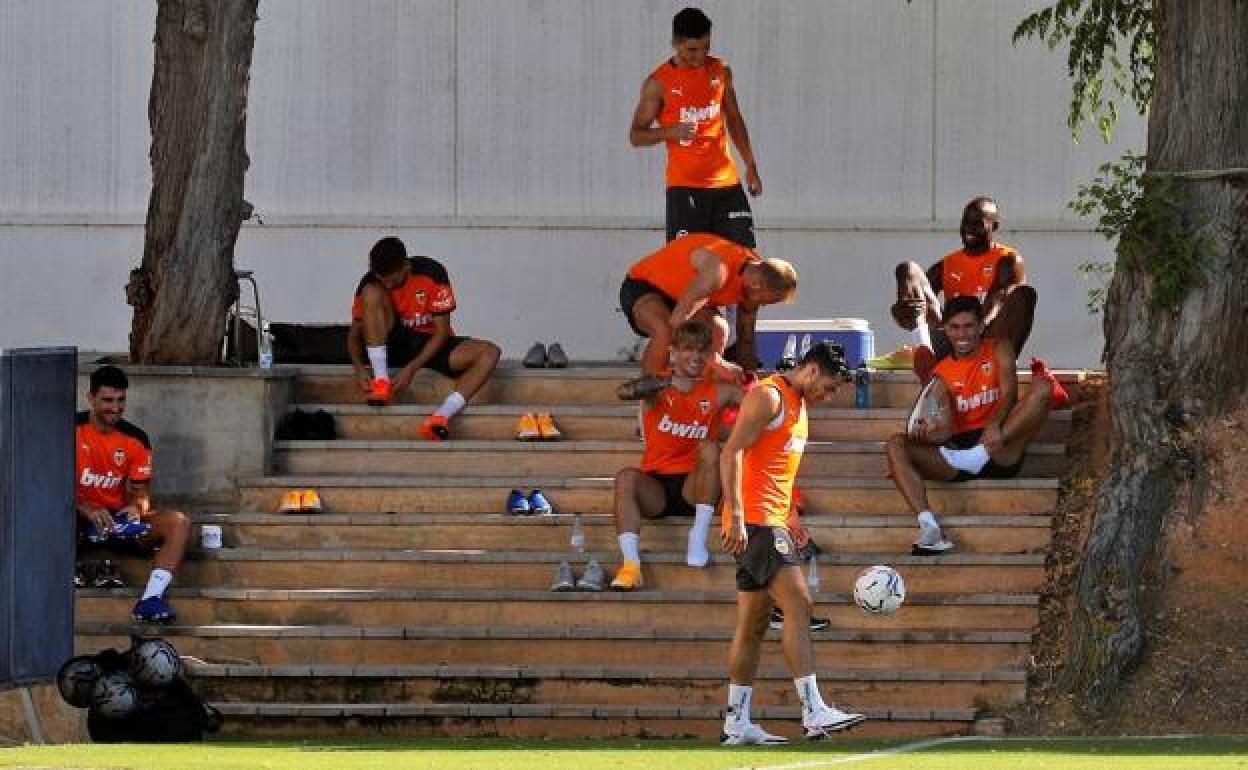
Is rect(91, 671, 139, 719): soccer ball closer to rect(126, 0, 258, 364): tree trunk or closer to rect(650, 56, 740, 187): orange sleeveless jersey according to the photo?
rect(126, 0, 258, 364): tree trunk

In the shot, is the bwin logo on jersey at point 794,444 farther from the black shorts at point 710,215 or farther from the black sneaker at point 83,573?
the black sneaker at point 83,573

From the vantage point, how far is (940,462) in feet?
56.1

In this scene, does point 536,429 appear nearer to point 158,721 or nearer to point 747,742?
point 158,721

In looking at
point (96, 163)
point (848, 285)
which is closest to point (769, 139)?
point (848, 285)

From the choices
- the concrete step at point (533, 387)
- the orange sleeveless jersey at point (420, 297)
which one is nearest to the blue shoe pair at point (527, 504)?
the concrete step at point (533, 387)

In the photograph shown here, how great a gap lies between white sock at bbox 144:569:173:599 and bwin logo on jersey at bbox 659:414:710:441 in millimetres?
2915

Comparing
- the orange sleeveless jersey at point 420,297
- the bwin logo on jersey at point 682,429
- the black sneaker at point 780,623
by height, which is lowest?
the black sneaker at point 780,623

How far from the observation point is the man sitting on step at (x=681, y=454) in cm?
1664

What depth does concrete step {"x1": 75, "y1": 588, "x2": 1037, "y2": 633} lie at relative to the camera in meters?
16.5

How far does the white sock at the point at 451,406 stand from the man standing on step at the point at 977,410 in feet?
9.41

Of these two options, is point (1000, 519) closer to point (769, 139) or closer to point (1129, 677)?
point (1129, 677)

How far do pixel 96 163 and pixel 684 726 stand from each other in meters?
8.74

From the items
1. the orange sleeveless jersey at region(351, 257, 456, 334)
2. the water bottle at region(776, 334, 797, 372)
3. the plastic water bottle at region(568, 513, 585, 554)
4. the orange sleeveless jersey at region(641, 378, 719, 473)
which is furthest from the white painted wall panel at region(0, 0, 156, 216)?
the orange sleeveless jersey at region(641, 378, 719, 473)

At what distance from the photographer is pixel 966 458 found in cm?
1712
